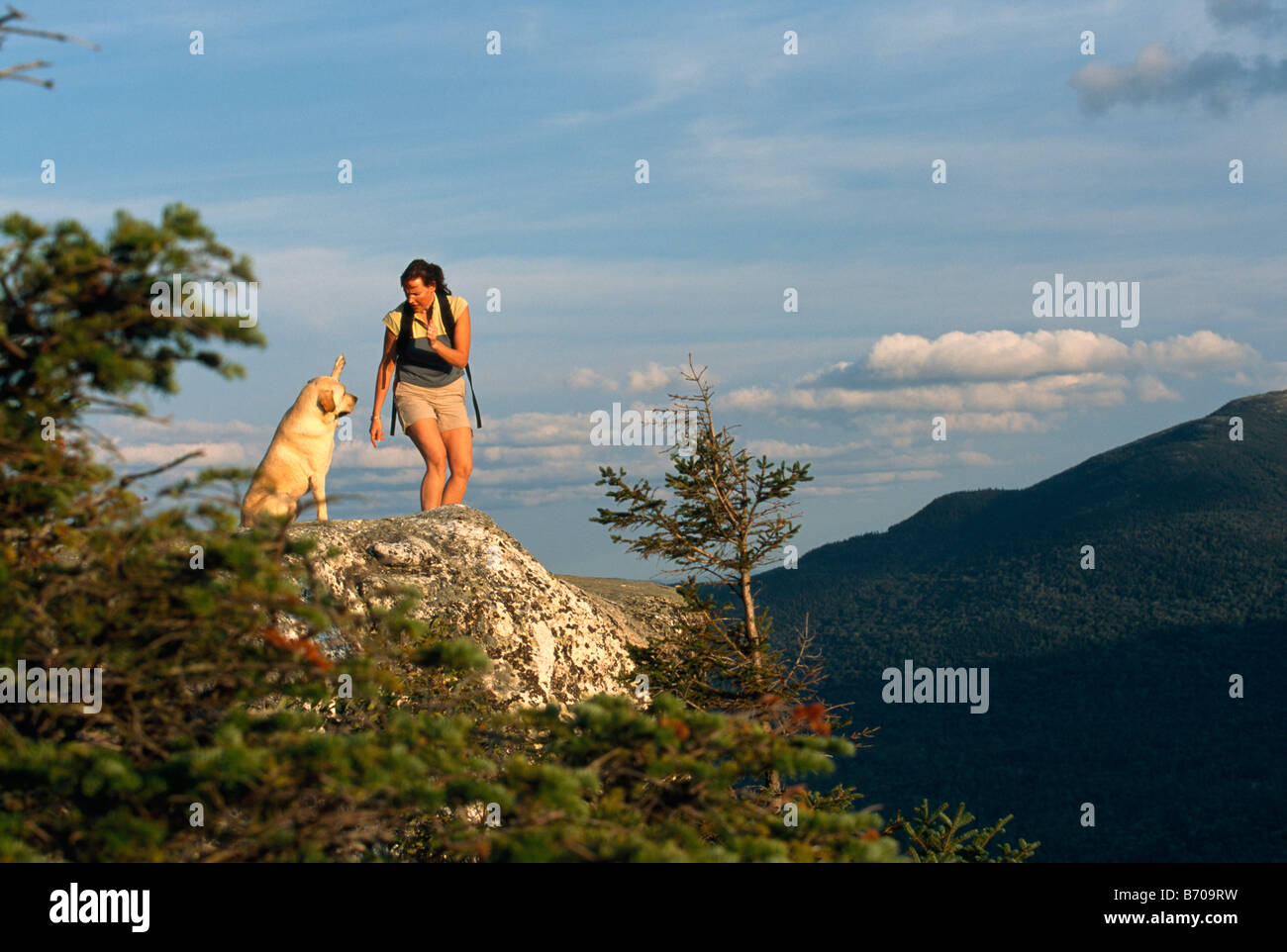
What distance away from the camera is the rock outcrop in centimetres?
1070

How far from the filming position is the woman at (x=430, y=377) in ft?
36.8

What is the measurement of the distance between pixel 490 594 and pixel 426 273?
3.15 m

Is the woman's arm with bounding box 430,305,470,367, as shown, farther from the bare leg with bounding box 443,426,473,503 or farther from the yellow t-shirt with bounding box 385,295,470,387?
the bare leg with bounding box 443,426,473,503

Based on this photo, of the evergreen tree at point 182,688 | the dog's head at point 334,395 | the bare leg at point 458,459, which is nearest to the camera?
the evergreen tree at point 182,688

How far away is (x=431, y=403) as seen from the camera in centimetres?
1148

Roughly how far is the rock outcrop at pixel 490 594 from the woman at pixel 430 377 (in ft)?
2.15

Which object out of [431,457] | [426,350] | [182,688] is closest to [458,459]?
[431,457]

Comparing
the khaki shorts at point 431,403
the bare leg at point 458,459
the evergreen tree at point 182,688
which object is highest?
the khaki shorts at point 431,403

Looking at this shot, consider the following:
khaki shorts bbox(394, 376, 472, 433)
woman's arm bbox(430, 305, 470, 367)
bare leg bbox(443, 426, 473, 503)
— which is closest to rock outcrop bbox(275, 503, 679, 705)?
bare leg bbox(443, 426, 473, 503)

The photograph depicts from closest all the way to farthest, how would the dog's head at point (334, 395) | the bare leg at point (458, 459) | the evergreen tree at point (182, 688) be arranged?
the evergreen tree at point (182, 688)
the dog's head at point (334, 395)
the bare leg at point (458, 459)

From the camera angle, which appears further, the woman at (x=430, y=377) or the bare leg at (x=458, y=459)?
the bare leg at (x=458, y=459)

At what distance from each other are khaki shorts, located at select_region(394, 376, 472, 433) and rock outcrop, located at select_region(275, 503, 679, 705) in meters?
0.95

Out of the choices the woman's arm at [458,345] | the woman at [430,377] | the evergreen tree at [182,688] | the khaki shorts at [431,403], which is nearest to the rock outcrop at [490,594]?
the woman at [430,377]

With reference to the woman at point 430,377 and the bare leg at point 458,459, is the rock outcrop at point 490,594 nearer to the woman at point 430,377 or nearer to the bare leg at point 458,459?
the bare leg at point 458,459
